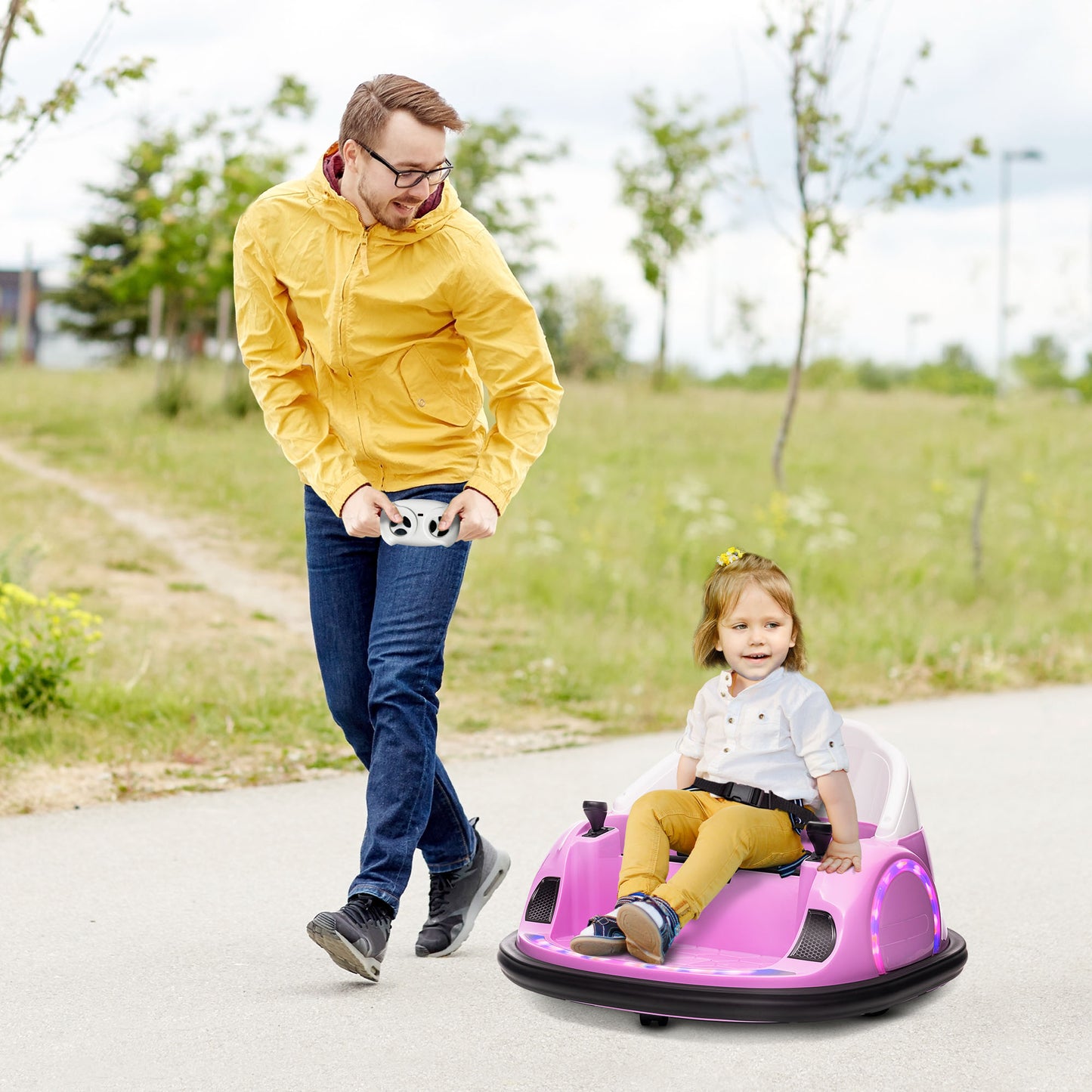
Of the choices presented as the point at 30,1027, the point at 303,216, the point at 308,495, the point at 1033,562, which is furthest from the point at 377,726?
the point at 1033,562

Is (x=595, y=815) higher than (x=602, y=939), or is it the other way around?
(x=595, y=815)

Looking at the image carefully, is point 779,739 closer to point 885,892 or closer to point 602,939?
point 885,892

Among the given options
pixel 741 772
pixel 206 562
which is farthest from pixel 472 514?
pixel 206 562

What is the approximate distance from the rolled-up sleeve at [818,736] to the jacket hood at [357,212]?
1453 millimetres

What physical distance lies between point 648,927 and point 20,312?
6338 centimetres

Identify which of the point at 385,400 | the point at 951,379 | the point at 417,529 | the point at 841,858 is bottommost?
the point at 841,858

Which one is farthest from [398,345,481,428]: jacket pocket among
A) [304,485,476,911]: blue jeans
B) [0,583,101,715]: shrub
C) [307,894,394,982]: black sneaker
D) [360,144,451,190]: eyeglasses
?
[0,583,101,715]: shrub

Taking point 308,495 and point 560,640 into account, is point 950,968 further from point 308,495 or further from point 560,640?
point 560,640

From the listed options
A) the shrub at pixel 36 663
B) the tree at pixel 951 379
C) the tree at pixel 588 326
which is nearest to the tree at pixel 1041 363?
the tree at pixel 951 379

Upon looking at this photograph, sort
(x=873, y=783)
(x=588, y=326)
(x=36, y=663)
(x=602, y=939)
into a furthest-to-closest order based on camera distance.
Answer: (x=588, y=326)
(x=36, y=663)
(x=873, y=783)
(x=602, y=939)

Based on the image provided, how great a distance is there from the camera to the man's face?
3408 millimetres

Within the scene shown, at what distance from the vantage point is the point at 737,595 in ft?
12.4

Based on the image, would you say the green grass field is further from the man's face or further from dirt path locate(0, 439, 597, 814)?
the man's face

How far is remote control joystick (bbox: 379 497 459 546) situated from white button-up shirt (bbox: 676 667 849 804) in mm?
813
